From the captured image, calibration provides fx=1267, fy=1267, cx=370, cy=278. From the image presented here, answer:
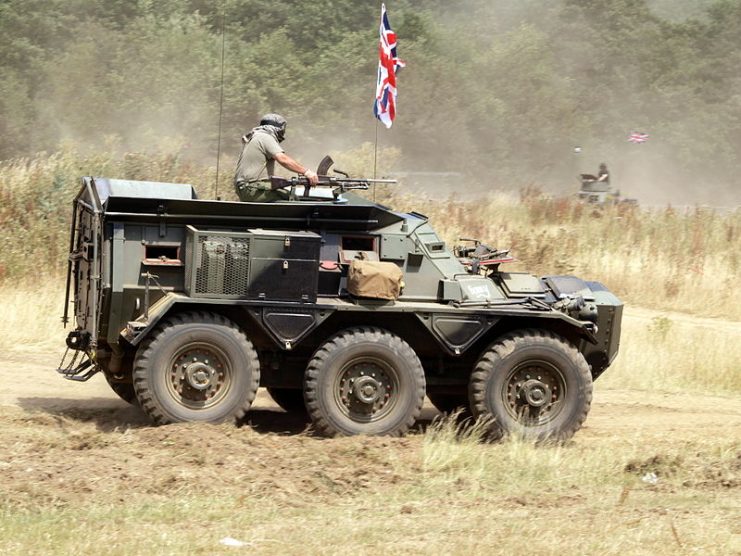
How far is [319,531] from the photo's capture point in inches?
298

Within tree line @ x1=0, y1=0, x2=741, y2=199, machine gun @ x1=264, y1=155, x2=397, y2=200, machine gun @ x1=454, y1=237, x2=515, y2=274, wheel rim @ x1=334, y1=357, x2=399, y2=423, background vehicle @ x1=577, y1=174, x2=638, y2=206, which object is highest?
tree line @ x1=0, y1=0, x2=741, y2=199

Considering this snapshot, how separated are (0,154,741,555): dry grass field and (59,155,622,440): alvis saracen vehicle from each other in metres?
0.35

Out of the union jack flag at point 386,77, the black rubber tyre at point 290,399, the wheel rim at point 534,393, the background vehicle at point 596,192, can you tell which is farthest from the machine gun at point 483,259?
the background vehicle at point 596,192

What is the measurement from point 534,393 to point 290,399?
7.96 feet

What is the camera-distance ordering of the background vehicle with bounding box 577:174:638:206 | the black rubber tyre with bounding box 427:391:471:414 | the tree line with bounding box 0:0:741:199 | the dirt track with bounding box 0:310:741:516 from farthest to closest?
the tree line with bounding box 0:0:741:199 < the background vehicle with bounding box 577:174:638:206 < the black rubber tyre with bounding box 427:391:471:414 < the dirt track with bounding box 0:310:741:516

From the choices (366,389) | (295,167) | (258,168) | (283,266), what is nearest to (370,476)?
(366,389)

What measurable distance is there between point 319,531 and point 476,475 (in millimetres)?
1872

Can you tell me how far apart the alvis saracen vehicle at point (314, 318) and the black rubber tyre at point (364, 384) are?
0.04 ft

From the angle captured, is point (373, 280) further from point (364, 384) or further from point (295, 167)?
point (295, 167)

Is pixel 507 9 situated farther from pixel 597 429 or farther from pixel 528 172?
pixel 597 429

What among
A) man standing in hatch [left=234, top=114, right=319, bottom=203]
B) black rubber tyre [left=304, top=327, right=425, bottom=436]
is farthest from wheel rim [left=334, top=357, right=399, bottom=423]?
man standing in hatch [left=234, top=114, right=319, bottom=203]

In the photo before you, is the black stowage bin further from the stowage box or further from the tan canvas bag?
the tan canvas bag

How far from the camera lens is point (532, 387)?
34.0 feet

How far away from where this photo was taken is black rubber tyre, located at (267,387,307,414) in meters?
11.6
